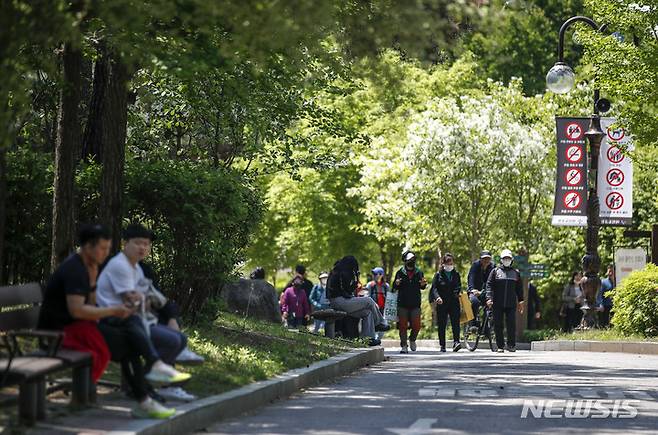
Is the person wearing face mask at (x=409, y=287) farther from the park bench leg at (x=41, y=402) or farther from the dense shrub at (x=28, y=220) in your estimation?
the park bench leg at (x=41, y=402)

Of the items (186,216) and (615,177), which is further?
(615,177)

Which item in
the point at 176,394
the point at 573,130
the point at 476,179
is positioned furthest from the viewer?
the point at 476,179

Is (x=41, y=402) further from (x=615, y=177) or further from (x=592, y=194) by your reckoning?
(x=615, y=177)

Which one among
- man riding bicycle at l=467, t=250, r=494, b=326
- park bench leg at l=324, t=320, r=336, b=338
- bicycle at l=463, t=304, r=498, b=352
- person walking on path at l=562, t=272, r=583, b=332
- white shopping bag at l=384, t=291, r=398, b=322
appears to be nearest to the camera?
park bench leg at l=324, t=320, r=336, b=338

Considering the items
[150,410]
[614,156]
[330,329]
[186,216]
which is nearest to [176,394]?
[150,410]

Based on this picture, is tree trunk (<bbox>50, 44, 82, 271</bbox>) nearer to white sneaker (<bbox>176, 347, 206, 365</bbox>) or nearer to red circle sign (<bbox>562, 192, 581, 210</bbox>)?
white sneaker (<bbox>176, 347, 206, 365</bbox>)

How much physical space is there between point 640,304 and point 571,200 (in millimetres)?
3386

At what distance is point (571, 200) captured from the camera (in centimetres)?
3131

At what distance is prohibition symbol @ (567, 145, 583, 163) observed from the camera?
3142cm

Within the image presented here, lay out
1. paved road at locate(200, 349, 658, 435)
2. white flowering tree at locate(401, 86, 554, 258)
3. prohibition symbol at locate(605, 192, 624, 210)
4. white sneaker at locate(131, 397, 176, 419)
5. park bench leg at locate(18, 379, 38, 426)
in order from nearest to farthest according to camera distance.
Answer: park bench leg at locate(18, 379, 38, 426) < white sneaker at locate(131, 397, 176, 419) < paved road at locate(200, 349, 658, 435) < prohibition symbol at locate(605, 192, 624, 210) < white flowering tree at locate(401, 86, 554, 258)

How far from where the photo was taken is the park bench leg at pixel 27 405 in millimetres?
10047

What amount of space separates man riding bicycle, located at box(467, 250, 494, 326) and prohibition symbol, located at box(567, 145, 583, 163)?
3881mm

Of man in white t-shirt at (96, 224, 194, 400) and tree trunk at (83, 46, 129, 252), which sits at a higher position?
tree trunk at (83, 46, 129, 252)

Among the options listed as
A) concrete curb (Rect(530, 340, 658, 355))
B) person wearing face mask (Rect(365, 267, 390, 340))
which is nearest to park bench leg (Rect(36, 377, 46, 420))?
concrete curb (Rect(530, 340, 658, 355))
